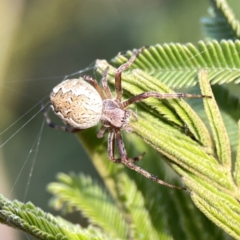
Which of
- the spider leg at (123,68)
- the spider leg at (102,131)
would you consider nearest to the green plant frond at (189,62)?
the spider leg at (123,68)

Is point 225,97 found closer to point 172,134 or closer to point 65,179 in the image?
point 172,134

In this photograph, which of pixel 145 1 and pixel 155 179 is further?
pixel 145 1

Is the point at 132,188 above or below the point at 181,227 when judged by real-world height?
above

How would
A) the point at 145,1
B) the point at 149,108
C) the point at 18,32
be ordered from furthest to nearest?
1. the point at 145,1
2. the point at 18,32
3. the point at 149,108

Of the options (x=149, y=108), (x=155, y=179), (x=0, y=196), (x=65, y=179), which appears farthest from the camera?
(x=65, y=179)

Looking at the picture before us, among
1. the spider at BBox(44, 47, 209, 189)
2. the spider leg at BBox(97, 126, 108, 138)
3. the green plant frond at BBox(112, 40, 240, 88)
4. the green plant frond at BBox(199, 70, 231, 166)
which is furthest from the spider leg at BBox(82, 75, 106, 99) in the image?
the green plant frond at BBox(199, 70, 231, 166)

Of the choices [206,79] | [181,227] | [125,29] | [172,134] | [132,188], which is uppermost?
[125,29]

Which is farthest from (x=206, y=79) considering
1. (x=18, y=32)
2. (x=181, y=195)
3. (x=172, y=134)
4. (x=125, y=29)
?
(x=125, y=29)

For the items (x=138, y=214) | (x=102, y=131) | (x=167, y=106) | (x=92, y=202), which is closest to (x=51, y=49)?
(x=102, y=131)
